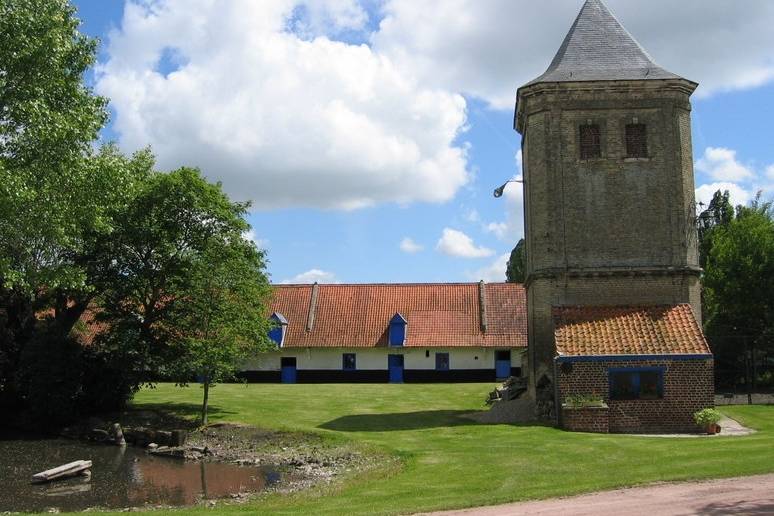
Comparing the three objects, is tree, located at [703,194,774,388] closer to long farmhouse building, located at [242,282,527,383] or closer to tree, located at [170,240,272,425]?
long farmhouse building, located at [242,282,527,383]

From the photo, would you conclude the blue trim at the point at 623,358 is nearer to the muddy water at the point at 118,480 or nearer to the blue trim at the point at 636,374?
the blue trim at the point at 636,374

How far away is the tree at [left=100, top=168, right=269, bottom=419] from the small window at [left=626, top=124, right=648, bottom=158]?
46.3 feet

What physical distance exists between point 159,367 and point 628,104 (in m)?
18.8

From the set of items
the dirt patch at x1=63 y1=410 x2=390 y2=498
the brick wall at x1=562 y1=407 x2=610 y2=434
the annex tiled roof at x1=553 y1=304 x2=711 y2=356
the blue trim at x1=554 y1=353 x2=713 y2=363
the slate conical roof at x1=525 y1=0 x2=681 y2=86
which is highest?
the slate conical roof at x1=525 y1=0 x2=681 y2=86

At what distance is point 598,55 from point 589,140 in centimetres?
350

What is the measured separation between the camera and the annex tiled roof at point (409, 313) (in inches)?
1793

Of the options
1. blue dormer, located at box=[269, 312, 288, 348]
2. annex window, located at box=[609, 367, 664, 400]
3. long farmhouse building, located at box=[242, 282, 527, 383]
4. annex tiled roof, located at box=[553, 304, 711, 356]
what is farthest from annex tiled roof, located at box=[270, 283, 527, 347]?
annex window, located at box=[609, 367, 664, 400]

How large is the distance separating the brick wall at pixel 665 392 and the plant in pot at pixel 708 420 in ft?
1.35

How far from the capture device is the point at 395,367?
45.6 m

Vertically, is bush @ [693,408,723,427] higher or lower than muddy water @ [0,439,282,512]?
higher

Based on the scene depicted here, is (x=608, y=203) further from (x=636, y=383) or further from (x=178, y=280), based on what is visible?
(x=178, y=280)

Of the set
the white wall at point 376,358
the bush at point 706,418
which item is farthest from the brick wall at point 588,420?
the white wall at point 376,358

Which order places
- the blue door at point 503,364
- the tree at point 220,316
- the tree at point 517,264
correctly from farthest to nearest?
the tree at point 517,264
the blue door at point 503,364
the tree at point 220,316

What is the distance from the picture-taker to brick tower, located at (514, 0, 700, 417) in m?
25.1
